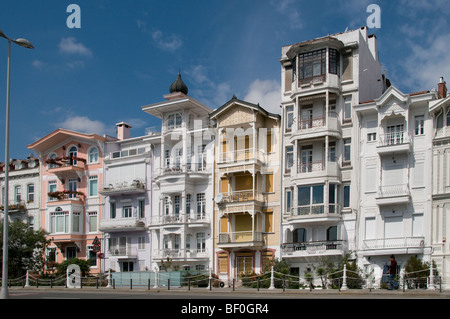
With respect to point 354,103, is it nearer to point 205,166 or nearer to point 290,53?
point 290,53

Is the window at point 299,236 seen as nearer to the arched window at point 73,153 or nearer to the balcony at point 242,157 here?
the balcony at point 242,157

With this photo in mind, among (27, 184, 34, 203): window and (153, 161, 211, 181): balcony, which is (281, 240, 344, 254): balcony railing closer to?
(153, 161, 211, 181): balcony

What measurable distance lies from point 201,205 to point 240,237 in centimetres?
481

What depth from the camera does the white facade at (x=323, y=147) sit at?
37.6m

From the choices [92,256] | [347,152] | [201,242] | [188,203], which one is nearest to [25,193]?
[92,256]

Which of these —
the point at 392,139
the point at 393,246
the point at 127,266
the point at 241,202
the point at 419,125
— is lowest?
the point at 127,266

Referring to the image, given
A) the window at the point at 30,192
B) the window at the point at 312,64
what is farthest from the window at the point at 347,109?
the window at the point at 30,192

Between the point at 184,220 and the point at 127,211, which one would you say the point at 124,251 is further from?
the point at 184,220

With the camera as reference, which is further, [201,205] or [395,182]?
[201,205]

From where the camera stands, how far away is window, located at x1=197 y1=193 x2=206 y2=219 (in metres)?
44.9

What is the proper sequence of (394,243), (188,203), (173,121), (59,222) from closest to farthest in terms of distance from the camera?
(394,243) < (188,203) < (173,121) < (59,222)

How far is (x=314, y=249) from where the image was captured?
3756 cm
